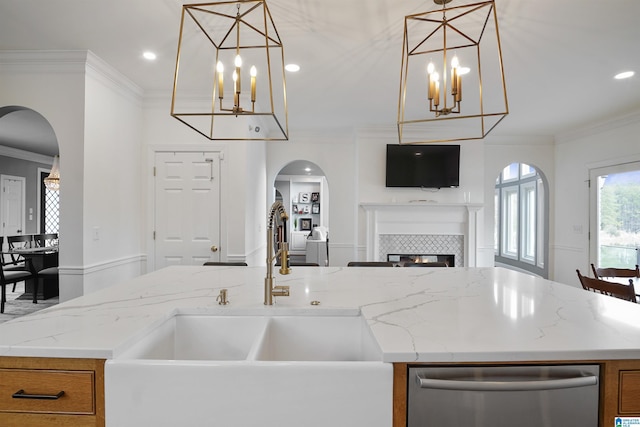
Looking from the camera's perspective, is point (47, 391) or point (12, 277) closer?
point (47, 391)

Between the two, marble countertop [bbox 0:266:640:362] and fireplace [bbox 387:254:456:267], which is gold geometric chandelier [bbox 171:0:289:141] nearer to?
marble countertop [bbox 0:266:640:362]

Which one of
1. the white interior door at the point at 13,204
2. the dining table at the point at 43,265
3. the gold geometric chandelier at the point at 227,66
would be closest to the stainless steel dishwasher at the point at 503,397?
the gold geometric chandelier at the point at 227,66

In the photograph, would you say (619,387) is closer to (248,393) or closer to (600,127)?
(248,393)

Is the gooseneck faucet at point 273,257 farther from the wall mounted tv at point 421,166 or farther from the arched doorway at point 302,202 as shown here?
the arched doorway at point 302,202

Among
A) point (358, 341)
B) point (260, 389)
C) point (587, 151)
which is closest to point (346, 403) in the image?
point (260, 389)

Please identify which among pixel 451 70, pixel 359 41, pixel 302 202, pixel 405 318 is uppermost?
pixel 359 41

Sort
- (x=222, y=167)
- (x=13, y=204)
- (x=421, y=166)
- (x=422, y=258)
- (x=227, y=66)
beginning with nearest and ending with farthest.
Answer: (x=227, y=66)
(x=222, y=167)
(x=421, y=166)
(x=422, y=258)
(x=13, y=204)

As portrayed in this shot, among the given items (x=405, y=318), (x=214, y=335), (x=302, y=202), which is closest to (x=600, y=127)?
(x=405, y=318)

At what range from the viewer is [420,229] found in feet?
17.1

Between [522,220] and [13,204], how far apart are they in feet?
34.0

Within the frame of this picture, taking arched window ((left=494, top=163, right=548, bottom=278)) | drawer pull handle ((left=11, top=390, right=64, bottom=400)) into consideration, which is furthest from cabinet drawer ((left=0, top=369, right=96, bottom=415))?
arched window ((left=494, top=163, right=548, bottom=278))

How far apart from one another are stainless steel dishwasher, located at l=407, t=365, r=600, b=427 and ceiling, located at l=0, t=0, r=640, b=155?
2.08 m

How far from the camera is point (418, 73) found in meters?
3.26

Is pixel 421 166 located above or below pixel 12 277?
above
